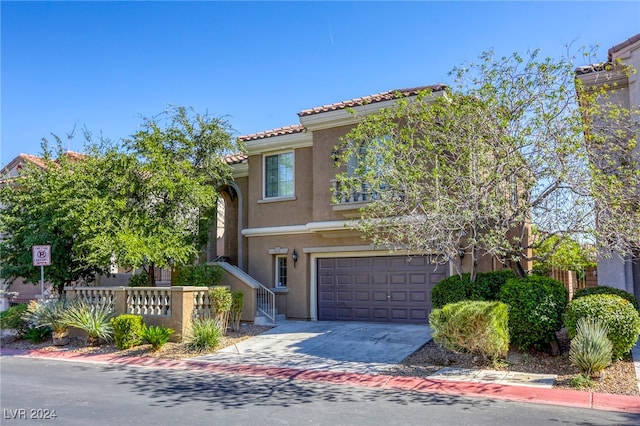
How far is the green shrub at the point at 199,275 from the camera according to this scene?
55.0 feet

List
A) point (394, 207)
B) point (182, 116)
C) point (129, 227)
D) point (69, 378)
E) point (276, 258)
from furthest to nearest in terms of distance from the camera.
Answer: point (276, 258), point (182, 116), point (129, 227), point (394, 207), point (69, 378)

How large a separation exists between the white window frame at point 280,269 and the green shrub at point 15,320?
816cm

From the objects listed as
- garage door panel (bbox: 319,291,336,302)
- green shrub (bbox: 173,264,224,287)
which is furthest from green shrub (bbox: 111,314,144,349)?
garage door panel (bbox: 319,291,336,302)

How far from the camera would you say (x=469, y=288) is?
39.7 ft

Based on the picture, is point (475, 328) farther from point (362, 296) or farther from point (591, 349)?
point (362, 296)

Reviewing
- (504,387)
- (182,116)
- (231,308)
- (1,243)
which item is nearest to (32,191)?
(1,243)

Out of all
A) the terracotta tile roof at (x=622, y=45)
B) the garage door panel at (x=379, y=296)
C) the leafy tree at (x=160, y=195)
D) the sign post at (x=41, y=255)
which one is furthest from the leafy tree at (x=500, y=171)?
the sign post at (x=41, y=255)

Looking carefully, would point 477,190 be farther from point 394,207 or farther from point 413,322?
point 413,322

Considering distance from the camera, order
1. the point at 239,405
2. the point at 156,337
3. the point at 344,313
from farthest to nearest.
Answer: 1. the point at 344,313
2. the point at 156,337
3. the point at 239,405

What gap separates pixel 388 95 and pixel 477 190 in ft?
17.8

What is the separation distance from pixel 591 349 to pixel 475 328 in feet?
6.70

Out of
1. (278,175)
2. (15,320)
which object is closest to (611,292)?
(278,175)

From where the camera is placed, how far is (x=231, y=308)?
15.9m

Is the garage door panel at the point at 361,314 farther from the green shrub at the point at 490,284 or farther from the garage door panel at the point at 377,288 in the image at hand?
the green shrub at the point at 490,284
